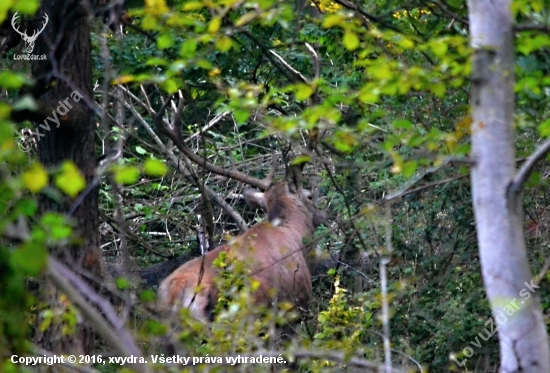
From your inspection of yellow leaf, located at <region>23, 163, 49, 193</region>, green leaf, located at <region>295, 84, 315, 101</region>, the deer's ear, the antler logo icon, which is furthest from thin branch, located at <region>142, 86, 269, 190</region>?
yellow leaf, located at <region>23, 163, 49, 193</region>

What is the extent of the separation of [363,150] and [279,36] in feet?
5.68

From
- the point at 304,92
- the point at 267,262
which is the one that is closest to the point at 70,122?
the point at 304,92

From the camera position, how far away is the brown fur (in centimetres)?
712

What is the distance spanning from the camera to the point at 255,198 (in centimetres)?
970

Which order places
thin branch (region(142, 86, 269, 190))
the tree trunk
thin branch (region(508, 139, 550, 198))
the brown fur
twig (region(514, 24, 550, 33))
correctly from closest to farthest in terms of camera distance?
thin branch (region(508, 139, 550, 198)) → twig (region(514, 24, 550, 33)) → the tree trunk → thin branch (region(142, 86, 269, 190)) → the brown fur

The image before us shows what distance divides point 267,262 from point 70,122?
10.4 ft

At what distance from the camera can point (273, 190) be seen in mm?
9461

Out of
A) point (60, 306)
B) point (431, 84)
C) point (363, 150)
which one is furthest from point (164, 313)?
point (363, 150)

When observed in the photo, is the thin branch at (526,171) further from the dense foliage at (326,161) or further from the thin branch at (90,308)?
the thin branch at (90,308)

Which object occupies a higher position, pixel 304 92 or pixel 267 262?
pixel 304 92

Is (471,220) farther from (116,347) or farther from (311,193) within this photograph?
→ (116,347)

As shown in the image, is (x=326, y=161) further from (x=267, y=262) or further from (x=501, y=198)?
(x=267, y=262)

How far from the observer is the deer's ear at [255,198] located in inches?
380

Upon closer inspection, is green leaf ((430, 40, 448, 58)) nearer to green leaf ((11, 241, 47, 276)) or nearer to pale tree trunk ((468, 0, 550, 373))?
pale tree trunk ((468, 0, 550, 373))
